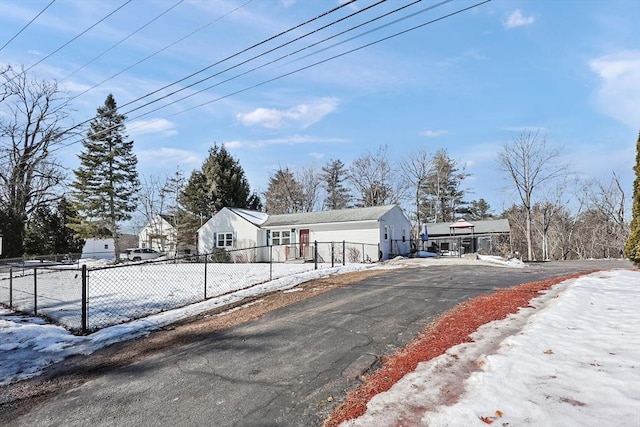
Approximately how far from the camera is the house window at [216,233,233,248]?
26594 millimetres

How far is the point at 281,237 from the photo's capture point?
82.8 ft

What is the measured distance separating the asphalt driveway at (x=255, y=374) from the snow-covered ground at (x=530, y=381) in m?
0.82

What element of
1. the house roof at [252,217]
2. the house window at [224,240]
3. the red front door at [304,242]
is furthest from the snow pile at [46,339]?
the house window at [224,240]

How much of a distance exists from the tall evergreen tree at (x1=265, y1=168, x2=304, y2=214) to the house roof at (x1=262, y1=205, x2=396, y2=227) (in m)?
16.4

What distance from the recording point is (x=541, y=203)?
3622 cm

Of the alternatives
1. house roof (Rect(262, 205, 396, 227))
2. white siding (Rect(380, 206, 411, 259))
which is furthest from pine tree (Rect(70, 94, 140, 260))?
white siding (Rect(380, 206, 411, 259))

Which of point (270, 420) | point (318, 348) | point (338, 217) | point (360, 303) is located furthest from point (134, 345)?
point (338, 217)

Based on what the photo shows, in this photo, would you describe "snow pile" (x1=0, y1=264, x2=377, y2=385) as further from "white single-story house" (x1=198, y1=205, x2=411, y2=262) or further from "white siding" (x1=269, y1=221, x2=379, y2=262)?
"white siding" (x1=269, y1=221, x2=379, y2=262)

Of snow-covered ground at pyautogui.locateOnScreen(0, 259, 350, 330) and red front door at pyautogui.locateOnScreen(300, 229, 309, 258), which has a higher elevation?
red front door at pyautogui.locateOnScreen(300, 229, 309, 258)

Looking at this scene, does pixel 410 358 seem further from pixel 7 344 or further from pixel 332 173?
pixel 332 173

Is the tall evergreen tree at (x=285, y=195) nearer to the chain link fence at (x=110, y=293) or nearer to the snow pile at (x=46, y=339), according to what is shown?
the chain link fence at (x=110, y=293)

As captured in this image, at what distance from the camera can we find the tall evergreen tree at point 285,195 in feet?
142

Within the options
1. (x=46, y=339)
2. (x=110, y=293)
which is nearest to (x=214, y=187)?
(x=110, y=293)

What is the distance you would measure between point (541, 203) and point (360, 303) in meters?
35.5
